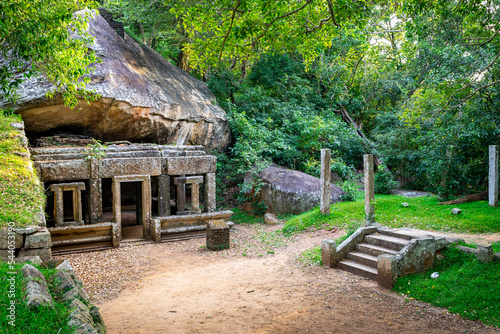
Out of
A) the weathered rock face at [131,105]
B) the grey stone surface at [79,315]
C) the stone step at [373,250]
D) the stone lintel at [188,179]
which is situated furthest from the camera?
the stone lintel at [188,179]

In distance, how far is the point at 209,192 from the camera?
13578 mm

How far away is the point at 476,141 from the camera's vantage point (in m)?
14.0

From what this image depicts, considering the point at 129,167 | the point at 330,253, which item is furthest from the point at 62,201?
the point at 330,253

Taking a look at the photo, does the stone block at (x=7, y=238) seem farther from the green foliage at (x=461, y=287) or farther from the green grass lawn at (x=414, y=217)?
the green grass lawn at (x=414, y=217)

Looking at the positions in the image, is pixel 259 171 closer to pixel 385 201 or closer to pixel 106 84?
pixel 385 201

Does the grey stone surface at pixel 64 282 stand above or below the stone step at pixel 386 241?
above

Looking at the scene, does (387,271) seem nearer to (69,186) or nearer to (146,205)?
A: (146,205)

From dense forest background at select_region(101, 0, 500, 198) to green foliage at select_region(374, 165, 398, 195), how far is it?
1423 millimetres

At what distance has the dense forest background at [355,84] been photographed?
9.23 metres

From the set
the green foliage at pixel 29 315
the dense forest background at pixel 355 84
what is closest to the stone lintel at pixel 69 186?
the dense forest background at pixel 355 84

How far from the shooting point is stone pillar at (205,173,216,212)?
532 inches

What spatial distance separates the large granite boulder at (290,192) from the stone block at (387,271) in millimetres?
7034

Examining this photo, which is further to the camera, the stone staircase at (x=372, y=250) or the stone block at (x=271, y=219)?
the stone block at (x=271, y=219)

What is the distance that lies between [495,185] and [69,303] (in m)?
13.0
